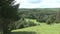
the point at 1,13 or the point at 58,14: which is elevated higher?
the point at 1,13

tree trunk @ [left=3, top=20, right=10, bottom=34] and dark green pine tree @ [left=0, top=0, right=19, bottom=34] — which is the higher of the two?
dark green pine tree @ [left=0, top=0, right=19, bottom=34]

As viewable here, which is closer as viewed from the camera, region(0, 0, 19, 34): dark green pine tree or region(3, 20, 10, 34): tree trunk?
region(0, 0, 19, 34): dark green pine tree

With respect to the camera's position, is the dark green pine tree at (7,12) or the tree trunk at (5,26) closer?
the dark green pine tree at (7,12)

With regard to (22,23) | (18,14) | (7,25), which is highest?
(18,14)

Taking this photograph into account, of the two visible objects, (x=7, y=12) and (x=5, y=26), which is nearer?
(x=7, y=12)

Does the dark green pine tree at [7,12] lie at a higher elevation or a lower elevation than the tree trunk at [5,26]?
higher

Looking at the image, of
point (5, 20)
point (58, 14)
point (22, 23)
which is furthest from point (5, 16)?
point (58, 14)

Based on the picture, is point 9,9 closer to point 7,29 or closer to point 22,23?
point 7,29

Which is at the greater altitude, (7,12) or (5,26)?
(7,12)
